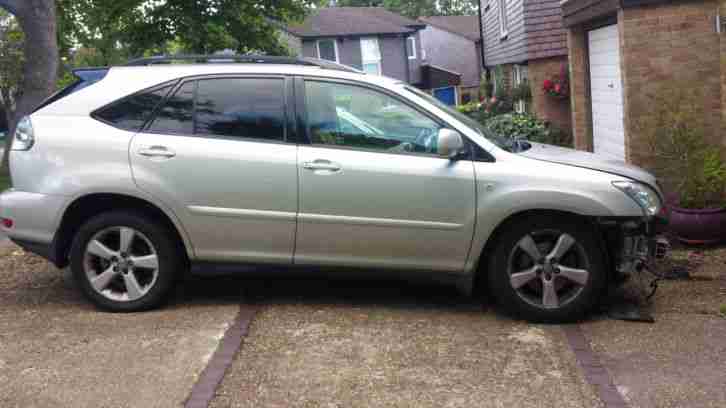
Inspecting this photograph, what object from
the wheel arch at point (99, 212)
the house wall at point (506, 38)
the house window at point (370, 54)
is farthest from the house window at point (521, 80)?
the house window at point (370, 54)

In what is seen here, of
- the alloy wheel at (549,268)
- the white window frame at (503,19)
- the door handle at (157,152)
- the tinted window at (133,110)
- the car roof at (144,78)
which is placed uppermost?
the white window frame at (503,19)

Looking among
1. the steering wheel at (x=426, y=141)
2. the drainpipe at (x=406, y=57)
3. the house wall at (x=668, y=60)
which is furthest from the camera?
the drainpipe at (x=406, y=57)

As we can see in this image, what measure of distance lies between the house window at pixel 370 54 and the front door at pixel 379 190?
43950mm

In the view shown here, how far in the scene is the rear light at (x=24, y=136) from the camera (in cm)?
618

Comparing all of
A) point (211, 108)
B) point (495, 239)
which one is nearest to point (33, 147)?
point (211, 108)

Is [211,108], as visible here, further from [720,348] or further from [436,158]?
[720,348]

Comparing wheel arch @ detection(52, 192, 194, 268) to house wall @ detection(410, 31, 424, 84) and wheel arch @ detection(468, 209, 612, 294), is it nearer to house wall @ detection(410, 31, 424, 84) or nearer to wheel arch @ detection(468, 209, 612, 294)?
wheel arch @ detection(468, 209, 612, 294)

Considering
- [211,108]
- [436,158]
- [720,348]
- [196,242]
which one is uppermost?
[211,108]

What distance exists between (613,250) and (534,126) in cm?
1060

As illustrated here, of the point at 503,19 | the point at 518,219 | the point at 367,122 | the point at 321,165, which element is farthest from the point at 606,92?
the point at 503,19

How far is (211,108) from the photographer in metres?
6.20

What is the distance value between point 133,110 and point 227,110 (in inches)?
26.9

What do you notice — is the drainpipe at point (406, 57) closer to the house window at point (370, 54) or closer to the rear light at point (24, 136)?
the house window at point (370, 54)

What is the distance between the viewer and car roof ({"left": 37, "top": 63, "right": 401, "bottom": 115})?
6.23 meters
